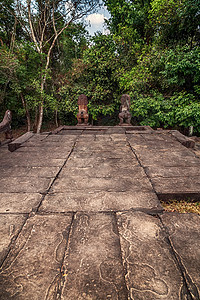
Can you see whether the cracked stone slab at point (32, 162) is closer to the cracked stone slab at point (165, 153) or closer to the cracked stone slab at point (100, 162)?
the cracked stone slab at point (100, 162)

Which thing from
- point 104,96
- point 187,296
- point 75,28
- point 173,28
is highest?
point 75,28

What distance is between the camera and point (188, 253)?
126 centimetres

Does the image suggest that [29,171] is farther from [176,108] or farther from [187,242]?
[176,108]

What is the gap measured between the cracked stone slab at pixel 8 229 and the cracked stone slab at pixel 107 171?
93cm

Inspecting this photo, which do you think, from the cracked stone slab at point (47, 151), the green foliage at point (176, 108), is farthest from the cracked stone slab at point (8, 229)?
the green foliage at point (176, 108)

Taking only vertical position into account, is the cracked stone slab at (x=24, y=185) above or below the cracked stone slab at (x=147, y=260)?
above

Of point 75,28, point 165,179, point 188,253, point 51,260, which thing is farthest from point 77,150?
point 75,28

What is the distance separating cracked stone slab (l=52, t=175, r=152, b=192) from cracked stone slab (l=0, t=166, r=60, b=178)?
0.27 meters

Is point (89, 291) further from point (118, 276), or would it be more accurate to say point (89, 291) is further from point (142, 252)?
point (142, 252)

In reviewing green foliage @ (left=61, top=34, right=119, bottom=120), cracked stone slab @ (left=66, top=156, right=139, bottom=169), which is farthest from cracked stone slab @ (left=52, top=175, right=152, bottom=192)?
green foliage @ (left=61, top=34, right=119, bottom=120)

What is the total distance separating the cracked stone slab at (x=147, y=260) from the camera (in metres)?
1.02

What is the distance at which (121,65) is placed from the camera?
9.94m

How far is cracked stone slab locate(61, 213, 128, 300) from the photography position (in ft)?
3.33

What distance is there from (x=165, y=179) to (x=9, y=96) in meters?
10.9
